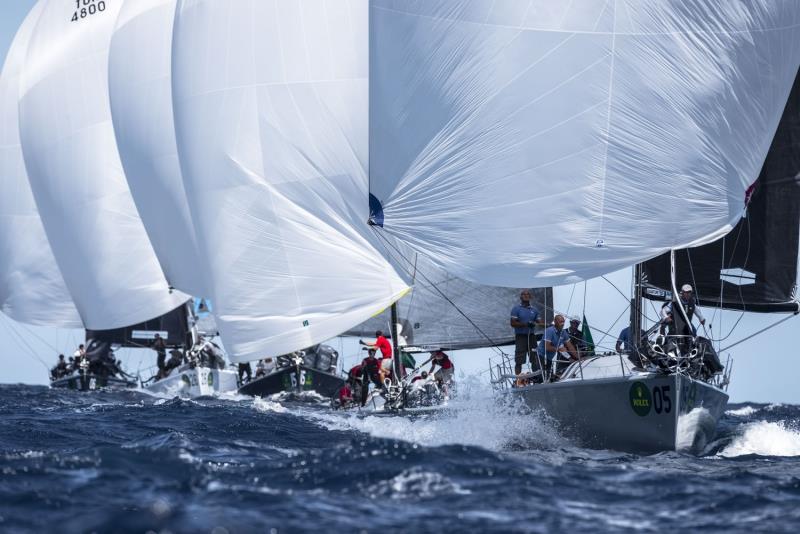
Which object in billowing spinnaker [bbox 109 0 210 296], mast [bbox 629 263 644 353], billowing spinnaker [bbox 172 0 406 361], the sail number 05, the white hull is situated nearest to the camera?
mast [bbox 629 263 644 353]

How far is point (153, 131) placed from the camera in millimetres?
24688

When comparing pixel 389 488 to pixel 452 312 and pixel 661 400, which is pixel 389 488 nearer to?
pixel 661 400

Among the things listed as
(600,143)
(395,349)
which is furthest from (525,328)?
(395,349)

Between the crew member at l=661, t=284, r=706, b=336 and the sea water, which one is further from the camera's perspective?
the crew member at l=661, t=284, r=706, b=336

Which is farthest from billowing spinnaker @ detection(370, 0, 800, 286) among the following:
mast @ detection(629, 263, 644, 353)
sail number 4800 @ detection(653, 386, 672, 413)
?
mast @ detection(629, 263, 644, 353)

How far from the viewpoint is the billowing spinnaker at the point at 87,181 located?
101 feet

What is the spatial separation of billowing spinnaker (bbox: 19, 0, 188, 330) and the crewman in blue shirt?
1726 cm

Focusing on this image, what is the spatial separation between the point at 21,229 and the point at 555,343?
2247 cm

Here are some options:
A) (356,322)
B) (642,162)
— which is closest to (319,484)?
(642,162)

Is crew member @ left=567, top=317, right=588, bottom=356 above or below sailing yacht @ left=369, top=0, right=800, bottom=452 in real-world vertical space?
below

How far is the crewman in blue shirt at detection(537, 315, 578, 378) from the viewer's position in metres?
15.7

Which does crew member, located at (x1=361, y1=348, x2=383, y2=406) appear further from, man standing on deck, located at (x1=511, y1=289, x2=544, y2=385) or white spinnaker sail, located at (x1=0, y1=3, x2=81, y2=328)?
white spinnaker sail, located at (x1=0, y1=3, x2=81, y2=328)

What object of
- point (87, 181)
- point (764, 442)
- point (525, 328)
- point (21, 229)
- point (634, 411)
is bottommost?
point (764, 442)

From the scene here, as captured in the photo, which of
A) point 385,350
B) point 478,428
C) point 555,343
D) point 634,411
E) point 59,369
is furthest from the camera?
point 59,369
